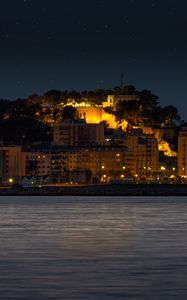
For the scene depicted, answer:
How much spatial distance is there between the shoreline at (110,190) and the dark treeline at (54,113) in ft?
121

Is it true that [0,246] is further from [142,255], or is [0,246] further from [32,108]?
[32,108]

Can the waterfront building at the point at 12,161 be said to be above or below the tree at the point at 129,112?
below

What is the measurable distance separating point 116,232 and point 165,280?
16968 millimetres

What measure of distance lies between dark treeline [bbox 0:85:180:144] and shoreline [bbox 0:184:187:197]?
121 feet

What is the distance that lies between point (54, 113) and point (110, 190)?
5178 centimetres

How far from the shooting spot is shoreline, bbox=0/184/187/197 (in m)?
116

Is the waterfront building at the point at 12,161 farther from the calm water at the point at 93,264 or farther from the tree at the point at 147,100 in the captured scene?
the calm water at the point at 93,264

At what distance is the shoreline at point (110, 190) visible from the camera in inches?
4560

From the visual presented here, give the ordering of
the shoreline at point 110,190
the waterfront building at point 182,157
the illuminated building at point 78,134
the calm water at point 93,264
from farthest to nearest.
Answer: the illuminated building at point 78,134 < the waterfront building at point 182,157 < the shoreline at point 110,190 < the calm water at point 93,264

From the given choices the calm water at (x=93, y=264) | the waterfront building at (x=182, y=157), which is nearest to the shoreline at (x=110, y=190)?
the waterfront building at (x=182, y=157)

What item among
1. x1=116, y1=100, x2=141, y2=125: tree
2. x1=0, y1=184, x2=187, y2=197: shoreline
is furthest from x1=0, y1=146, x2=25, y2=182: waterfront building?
x1=116, y1=100, x2=141, y2=125: tree

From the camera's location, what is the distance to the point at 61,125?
153 meters

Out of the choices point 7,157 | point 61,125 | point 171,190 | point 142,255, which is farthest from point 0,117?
point 142,255

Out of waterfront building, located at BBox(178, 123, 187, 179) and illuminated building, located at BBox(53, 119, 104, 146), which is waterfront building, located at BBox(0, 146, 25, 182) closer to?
illuminated building, located at BBox(53, 119, 104, 146)
